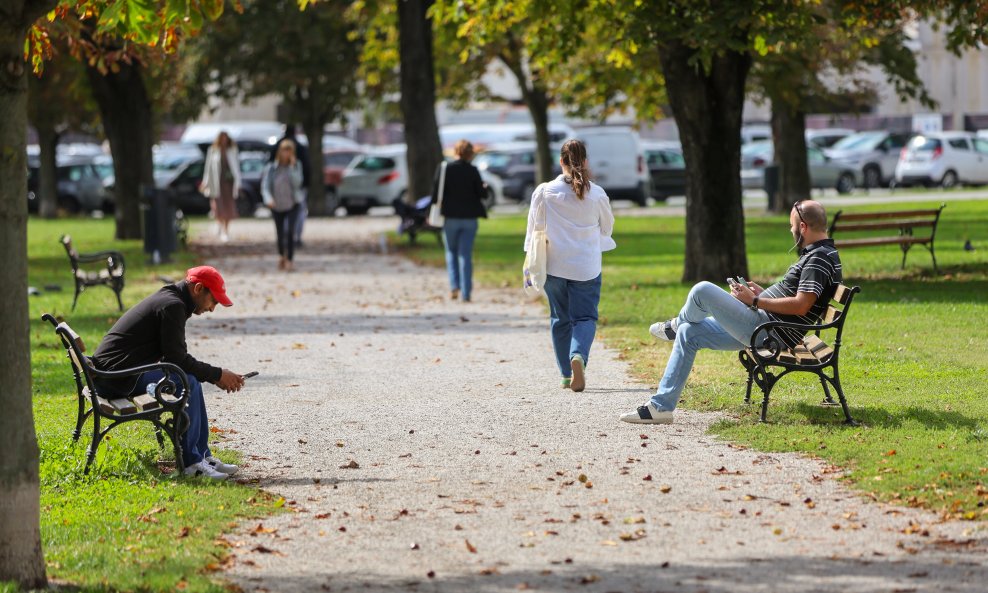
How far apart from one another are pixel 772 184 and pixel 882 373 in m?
23.8

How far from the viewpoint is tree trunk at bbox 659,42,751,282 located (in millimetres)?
17562

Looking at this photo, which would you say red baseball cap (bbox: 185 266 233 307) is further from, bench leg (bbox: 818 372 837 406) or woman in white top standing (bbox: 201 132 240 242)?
woman in white top standing (bbox: 201 132 240 242)

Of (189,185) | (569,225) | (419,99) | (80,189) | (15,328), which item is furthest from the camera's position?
(80,189)

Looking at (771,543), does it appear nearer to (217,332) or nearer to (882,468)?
(882,468)

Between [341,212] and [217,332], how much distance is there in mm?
29861

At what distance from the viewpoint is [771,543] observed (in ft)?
21.7

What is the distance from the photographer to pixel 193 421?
8.22m

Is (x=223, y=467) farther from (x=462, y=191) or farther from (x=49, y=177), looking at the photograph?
(x=49, y=177)

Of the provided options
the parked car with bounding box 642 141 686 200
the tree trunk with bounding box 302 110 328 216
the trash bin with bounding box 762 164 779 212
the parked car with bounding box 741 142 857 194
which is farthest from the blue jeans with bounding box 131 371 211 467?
the parked car with bounding box 741 142 857 194

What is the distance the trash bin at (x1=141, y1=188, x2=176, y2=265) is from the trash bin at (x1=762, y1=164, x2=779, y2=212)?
15.0 meters

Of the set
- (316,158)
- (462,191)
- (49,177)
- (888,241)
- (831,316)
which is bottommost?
(831,316)

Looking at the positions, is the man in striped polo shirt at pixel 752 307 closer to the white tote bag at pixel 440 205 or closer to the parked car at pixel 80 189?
the white tote bag at pixel 440 205

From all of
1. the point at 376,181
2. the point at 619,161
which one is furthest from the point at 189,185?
the point at 619,161

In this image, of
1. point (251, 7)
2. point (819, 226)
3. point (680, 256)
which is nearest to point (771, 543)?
point (819, 226)
